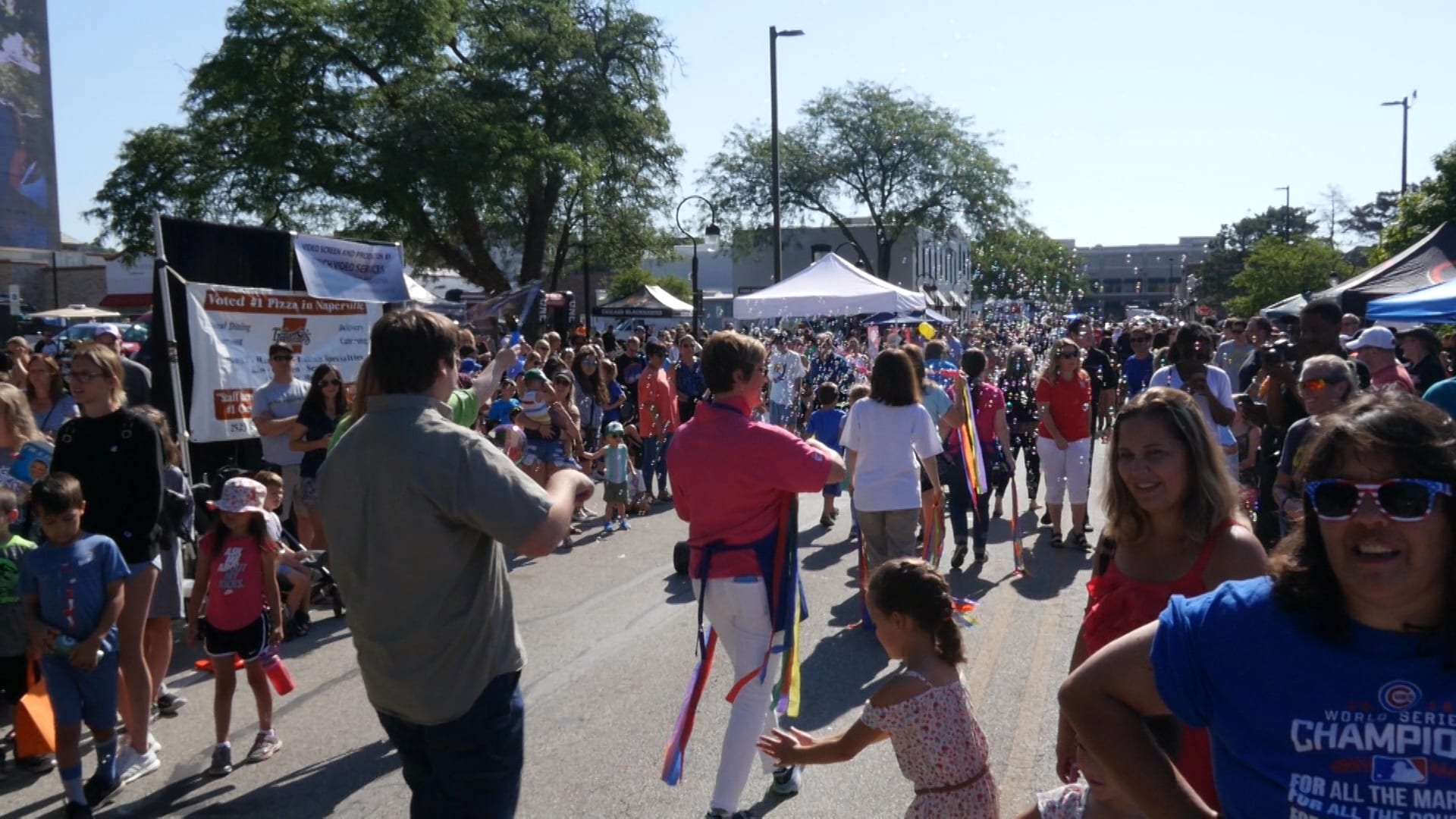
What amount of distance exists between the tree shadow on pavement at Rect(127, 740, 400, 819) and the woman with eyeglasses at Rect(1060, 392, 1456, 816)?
3.93 m

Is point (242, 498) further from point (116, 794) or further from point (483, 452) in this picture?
point (483, 452)

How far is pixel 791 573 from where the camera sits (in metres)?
4.45

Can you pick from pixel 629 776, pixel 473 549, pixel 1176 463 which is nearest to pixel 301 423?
pixel 629 776

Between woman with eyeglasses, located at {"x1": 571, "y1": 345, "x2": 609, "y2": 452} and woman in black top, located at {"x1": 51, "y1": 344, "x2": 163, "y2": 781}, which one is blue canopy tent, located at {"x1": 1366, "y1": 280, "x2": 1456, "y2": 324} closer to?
woman with eyeglasses, located at {"x1": 571, "y1": 345, "x2": 609, "y2": 452}

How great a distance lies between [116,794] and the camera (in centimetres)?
493

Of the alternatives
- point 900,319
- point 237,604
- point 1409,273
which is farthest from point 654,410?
point 900,319

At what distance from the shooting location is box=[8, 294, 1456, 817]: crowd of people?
5.86 feet

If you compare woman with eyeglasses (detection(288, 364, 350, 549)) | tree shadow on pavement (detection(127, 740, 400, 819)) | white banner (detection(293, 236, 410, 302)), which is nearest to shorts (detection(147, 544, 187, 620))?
tree shadow on pavement (detection(127, 740, 400, 819))

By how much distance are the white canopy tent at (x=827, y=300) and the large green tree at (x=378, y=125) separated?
37.6ft

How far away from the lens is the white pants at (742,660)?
4.28 meters

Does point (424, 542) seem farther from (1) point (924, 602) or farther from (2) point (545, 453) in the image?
(2) point (545, 453)

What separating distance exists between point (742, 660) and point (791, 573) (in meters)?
0.39

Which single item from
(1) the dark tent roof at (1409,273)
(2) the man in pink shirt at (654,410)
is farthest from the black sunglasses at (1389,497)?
(1) the dark tent roof at (1409,273)

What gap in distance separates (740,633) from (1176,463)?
1.96 metres
